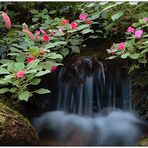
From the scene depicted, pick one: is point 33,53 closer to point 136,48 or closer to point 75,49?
point 75,49

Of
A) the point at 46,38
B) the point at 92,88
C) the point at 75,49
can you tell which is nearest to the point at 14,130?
the point at 92,88

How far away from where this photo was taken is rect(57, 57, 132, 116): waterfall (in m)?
3.04

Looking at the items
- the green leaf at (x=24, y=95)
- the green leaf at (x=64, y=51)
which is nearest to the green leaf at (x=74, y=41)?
the green leaf at (x=64, y=51)

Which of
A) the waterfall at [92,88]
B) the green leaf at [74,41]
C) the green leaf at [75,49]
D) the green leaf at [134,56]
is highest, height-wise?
the green leaf at [74,41]

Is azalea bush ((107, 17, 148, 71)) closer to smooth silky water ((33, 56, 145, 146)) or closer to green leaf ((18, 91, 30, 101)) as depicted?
smooth silky water ((33, 56, 145, 146))

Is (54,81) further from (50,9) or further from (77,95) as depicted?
(50,9)

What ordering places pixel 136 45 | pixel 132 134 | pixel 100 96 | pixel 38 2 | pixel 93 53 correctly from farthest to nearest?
pixel 38 2 → pixel 93 53 → pixel 100 96 → pixel 136 45 → pixel 132 134

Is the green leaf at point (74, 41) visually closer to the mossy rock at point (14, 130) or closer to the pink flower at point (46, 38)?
the pink flower at point (46, 38)

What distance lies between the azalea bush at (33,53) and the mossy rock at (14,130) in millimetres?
168

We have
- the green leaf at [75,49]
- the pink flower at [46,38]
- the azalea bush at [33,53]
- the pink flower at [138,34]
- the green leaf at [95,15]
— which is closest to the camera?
the azalea bush at [33,53]

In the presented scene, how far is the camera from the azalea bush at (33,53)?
262 centimetres

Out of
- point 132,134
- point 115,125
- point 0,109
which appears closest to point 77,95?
point 115,125

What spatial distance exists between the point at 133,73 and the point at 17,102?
3.65ft

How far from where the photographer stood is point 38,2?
4.45 m
